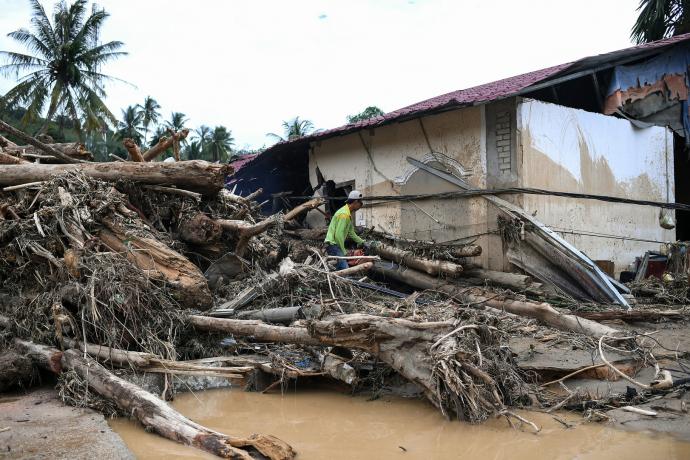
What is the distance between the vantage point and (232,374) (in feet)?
18.1

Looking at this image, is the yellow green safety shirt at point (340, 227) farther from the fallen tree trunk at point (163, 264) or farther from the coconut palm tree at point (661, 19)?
the coconut palm tree at point (661, 19)

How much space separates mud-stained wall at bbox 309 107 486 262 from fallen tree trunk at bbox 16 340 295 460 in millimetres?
6847

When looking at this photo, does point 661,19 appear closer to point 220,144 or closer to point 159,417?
point 159,417

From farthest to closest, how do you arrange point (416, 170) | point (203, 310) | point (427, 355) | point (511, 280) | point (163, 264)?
point (416, 170)
point (511, 280)
point (203, 310)
point (163, 264)
point (427, 355)

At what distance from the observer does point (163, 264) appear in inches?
247

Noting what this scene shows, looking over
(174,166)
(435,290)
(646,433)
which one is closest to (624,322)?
(435,290)

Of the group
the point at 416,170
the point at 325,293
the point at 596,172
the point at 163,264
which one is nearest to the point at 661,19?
the point at 596,172

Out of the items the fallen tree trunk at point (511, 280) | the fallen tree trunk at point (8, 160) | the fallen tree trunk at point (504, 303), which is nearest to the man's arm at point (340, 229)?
the fallen tree trunk at point (504, 303)

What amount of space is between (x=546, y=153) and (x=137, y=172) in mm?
6804

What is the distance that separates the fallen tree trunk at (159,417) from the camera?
12.0ft

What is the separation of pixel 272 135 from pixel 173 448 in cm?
3608

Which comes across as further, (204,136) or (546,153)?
(204,136)

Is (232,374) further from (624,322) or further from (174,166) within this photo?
(624,322)

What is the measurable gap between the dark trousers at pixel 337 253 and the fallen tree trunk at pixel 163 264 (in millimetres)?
2519
